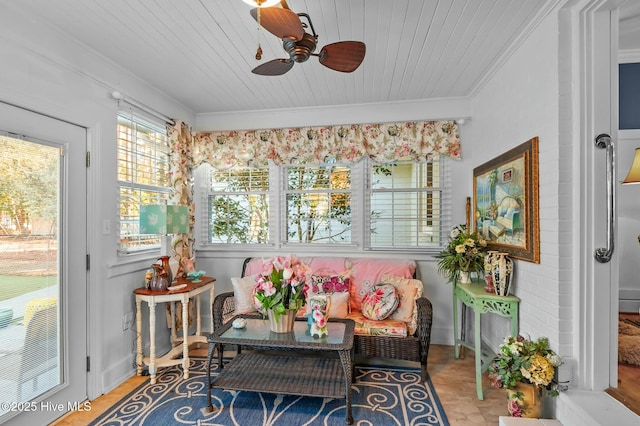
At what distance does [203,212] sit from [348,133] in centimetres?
205

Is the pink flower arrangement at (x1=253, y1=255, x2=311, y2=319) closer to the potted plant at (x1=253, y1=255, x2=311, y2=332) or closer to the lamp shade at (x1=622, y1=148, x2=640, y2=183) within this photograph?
the potted plant at (x1=253, y1=255, x2=311, y2=332)

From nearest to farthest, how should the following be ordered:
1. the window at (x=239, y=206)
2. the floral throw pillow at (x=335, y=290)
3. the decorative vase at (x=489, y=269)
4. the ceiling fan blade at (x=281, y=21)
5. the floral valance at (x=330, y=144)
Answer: the ceiling fan blade at (x=281, y=21), the decorative vase at (x=489, y=269), the floral throw pillow at (x=335, y=290), the floral valance at (x=330, y=144), the window at (x=239, y=206)

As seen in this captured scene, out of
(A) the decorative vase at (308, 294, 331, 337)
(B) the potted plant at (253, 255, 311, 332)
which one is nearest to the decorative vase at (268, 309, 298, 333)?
(B) the potted plant at (253, 255, 311, 332)

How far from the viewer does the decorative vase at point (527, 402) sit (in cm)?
199

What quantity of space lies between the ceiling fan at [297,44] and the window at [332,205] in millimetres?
1830

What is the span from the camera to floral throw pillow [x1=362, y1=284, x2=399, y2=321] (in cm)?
301

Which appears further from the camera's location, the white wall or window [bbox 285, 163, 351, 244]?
window [bbox 285, 163, 351, 244]

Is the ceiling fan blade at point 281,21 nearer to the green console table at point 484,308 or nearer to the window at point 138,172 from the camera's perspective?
the window at point 138,172

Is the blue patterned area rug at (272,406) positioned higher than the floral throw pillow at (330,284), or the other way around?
the floral throw pillow at (330,284)

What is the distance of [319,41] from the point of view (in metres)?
2.43

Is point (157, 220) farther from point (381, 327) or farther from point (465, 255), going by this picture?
point (465, 255)

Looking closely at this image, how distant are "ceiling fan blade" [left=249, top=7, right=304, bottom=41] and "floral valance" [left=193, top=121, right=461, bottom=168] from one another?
206cm

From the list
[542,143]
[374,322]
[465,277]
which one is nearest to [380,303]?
[374,322]

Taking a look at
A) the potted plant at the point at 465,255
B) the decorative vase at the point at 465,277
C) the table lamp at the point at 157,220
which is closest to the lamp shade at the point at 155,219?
the table lamp at the point at 157,220
